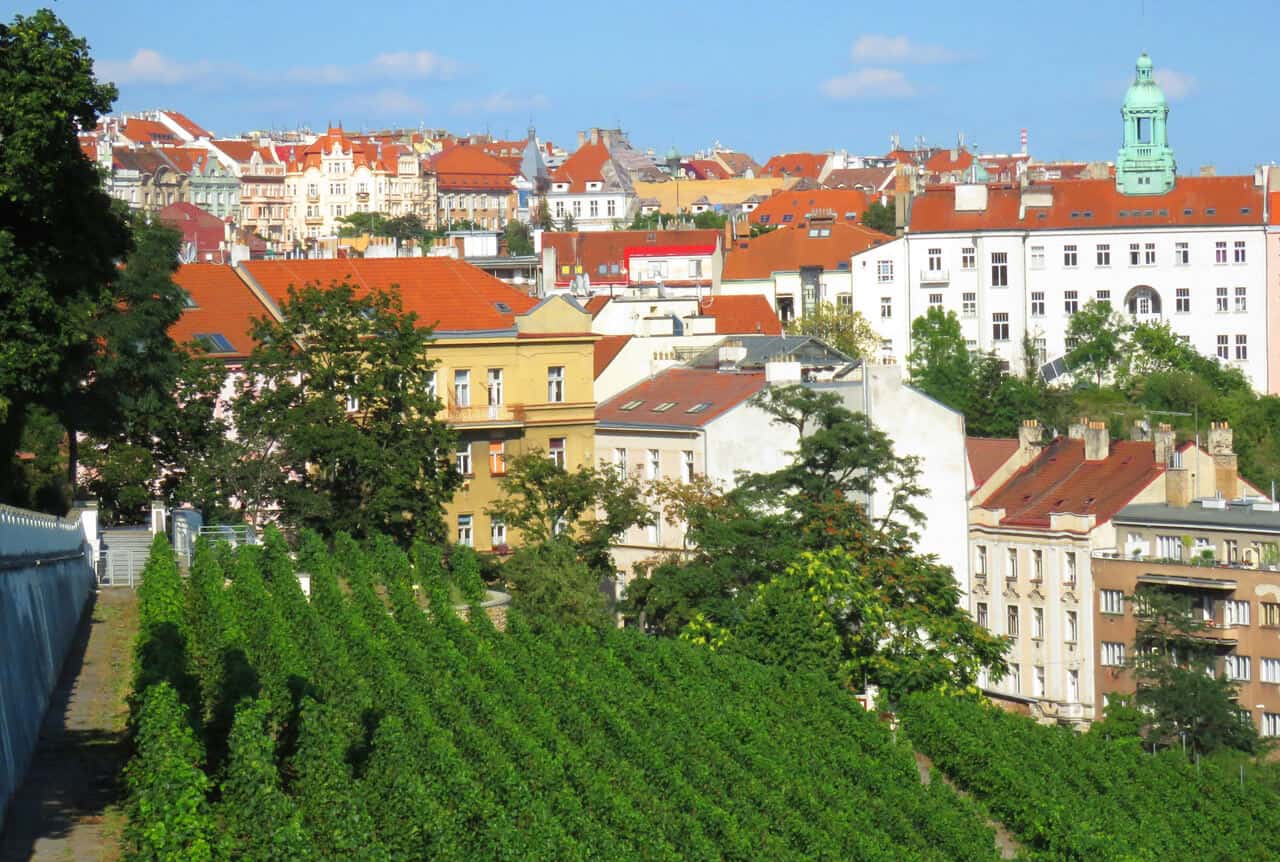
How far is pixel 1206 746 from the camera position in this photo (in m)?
57.5

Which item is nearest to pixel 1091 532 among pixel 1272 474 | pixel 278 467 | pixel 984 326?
→ pixel 1272 474

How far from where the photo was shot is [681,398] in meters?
69.8

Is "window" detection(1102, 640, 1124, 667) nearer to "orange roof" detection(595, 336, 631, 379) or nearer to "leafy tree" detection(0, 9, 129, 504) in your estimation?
"orange roof" detection(595, 336, 631, 379)

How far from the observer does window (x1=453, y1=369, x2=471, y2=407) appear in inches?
2502

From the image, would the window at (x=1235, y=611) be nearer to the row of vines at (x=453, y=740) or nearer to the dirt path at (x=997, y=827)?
the row of vines at (x=453, y=740)

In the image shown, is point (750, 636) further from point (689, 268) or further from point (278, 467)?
point (689, 268)

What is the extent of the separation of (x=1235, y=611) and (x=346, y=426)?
27844mm

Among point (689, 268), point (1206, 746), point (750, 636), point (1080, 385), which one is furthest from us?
point (689, 268)

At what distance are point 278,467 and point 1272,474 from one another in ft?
167

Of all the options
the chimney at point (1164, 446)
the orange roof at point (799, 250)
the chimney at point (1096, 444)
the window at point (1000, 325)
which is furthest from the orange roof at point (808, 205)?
the chimney at point (1164, 446)

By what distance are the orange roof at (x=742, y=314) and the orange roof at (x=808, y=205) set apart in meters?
53.6

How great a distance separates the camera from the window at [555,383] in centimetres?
6481

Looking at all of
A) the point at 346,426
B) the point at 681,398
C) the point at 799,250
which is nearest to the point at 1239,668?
the point at 681,398

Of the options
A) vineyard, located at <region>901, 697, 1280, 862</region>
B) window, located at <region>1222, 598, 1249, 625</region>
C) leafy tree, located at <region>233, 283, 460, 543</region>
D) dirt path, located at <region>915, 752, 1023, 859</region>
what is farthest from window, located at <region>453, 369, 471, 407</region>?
dirt path, located at <region>915, 752, 1023, 859</region>
